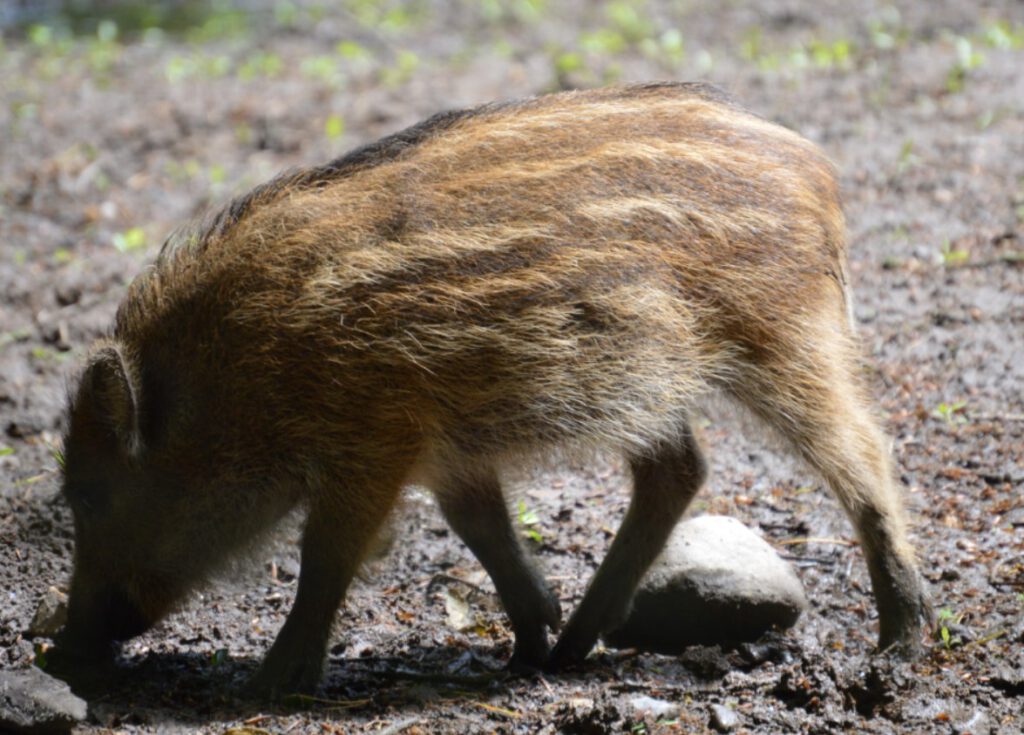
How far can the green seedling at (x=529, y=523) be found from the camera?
14.7 ft

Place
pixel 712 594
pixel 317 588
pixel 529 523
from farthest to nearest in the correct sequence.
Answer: pixel 529 523, pixel 712 594, pixel 317 588

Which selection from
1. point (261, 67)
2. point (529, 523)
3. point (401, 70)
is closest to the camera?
point (529, 523)

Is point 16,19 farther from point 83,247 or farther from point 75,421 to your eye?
point 75,421

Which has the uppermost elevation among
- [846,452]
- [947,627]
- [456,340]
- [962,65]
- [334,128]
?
[456,340]

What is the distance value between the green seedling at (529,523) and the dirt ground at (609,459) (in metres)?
0.02

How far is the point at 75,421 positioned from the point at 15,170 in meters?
4.41

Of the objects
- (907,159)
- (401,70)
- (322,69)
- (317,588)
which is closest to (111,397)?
(317,588)

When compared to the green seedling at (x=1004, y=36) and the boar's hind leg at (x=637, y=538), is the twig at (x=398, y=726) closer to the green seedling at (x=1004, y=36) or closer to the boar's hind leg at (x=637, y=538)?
the boar's hind leg at (x=637, y=538)

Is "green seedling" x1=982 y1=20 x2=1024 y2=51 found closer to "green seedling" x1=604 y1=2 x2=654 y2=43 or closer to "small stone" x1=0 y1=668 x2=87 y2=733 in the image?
"green seedling" x1=604 y1=2 x2=654 y2=43

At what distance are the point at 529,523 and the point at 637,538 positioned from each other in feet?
2.22

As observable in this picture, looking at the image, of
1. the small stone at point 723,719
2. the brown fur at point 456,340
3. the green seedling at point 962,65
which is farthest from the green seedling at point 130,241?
the green seedling at point 962,65

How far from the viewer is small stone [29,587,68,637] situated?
12.7 ft

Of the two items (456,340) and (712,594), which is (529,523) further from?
(456,340)

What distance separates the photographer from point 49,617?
3898 mm
